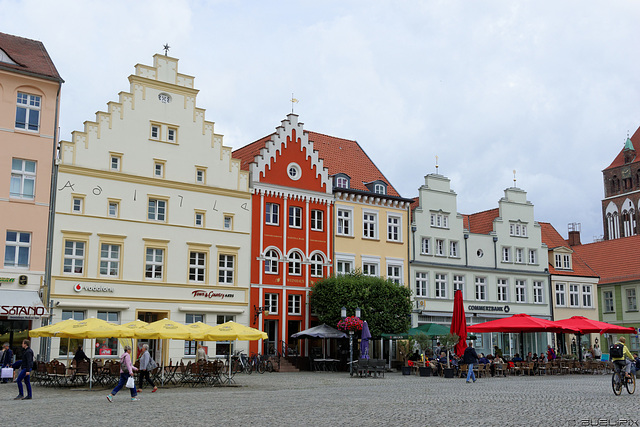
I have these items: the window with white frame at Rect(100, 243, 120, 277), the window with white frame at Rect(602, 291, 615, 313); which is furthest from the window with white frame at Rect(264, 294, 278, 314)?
the window with white frame at Rect(602, 291, 615, 313)

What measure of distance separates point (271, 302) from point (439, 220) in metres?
14.2

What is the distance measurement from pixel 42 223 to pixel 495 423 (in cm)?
2532

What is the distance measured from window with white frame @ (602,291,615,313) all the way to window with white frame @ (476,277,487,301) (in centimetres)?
1606

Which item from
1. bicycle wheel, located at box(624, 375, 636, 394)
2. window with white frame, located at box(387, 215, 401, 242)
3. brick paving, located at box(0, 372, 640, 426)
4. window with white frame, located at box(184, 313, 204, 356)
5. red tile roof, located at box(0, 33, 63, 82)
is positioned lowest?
brick paving, located at box(0, 372, 640, 426)

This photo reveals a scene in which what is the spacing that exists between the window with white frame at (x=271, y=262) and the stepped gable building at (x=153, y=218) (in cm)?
137

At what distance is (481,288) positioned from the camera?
163 ft

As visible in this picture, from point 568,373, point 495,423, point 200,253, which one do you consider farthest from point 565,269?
point 495,423

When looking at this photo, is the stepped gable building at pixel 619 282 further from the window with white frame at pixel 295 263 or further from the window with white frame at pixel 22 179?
the window with white frame at pixel 22 179

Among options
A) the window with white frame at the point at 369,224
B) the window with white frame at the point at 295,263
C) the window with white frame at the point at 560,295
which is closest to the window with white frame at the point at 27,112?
the window with white frame at the point at 295,263

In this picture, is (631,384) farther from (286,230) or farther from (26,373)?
(286,230)

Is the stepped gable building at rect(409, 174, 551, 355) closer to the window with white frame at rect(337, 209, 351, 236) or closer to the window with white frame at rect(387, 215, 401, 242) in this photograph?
the window with white frame at rect(387, 215, 401, 242)

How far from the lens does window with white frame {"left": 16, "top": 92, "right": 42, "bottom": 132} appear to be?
33656mm

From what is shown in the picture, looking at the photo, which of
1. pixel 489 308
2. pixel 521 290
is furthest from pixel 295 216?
pixel 521 290

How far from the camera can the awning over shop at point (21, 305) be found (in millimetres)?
31031
